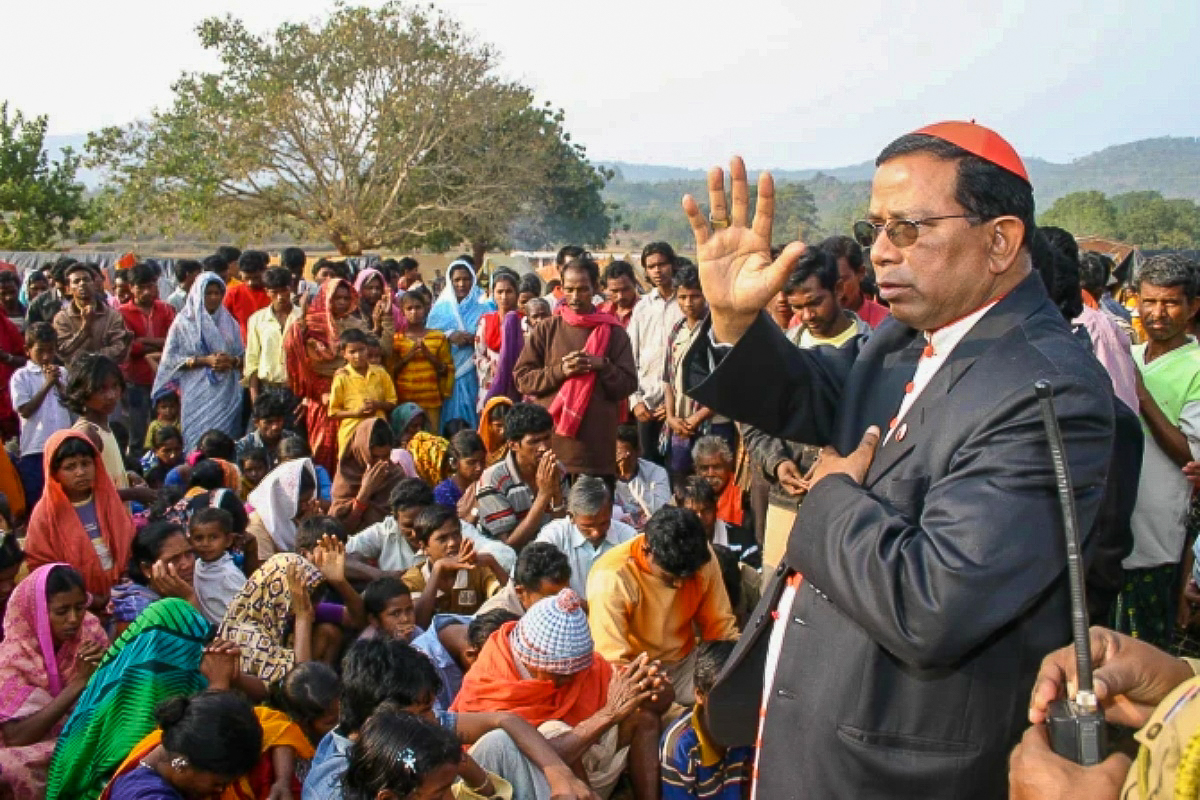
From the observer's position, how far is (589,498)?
5383 millimetres

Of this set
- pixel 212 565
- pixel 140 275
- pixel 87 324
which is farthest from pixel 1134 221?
pixel 212 565

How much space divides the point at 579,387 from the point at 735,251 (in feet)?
14.4

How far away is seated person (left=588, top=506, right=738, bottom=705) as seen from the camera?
4586 millimetres

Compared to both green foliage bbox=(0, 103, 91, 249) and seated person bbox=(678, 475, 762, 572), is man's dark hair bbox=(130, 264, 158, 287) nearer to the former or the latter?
seated person bbox=(678, 475, 762, 572)

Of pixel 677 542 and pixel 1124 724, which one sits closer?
pixel 1124 724

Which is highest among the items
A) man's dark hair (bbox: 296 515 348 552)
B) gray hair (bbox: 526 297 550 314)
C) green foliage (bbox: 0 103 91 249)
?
green foliage (bbox: 0 103 91 249)

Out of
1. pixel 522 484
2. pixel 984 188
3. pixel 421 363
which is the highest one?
pixel 984 188

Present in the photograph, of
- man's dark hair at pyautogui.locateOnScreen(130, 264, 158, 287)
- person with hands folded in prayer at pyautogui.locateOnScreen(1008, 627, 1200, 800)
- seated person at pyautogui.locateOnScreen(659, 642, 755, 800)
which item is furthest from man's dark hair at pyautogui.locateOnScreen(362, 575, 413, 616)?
man's dark hair at pyautogui.locateOnScreen(130, 264, 158, 287)

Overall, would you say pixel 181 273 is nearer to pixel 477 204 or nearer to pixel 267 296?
pixel 267 296

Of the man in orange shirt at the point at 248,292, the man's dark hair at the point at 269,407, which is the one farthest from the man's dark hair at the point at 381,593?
the man in orange shirt at the point at 248,292

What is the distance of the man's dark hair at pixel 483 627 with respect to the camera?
4484 mm

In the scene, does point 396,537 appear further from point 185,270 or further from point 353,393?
point 185,270

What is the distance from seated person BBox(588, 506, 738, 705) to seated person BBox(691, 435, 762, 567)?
114 centimetres

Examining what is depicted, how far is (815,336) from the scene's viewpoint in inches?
199
